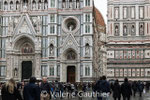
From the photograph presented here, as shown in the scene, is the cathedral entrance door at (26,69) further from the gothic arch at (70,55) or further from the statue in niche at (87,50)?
the statue in niche at (87,50)

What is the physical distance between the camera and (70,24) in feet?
173

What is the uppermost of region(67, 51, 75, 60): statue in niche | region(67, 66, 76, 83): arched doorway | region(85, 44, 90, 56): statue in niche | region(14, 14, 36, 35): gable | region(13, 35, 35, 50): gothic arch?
region(14, 14, 36, 35): gable

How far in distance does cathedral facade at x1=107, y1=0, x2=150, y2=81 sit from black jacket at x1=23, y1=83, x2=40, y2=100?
4135cm

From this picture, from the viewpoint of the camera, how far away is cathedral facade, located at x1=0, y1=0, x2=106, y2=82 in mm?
50625

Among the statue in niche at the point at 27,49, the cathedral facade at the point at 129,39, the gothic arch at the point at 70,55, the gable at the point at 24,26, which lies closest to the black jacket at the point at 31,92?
the gothic arch at the point at 70,55

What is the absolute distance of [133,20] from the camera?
5325 centimetres

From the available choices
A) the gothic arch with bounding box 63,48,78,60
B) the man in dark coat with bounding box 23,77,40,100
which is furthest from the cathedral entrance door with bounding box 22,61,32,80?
the man in dark coat with bounding box 23,77,40,100

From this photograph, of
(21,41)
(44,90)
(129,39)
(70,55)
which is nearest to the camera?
(44,90)

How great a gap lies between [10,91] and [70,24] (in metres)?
42.5

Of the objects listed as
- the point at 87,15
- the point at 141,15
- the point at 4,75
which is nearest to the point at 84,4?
the point at 87,15

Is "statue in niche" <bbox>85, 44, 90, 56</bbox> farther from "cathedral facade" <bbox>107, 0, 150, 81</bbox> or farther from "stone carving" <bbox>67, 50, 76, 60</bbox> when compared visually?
"cathedral facade" <bbox>107, 0, 150, 81</bbox>

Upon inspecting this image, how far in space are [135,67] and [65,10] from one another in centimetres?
1422

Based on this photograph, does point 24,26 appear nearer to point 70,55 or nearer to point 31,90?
point 70,55

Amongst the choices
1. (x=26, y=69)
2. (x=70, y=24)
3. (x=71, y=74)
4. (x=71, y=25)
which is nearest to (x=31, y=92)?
(x=71, y=74)
